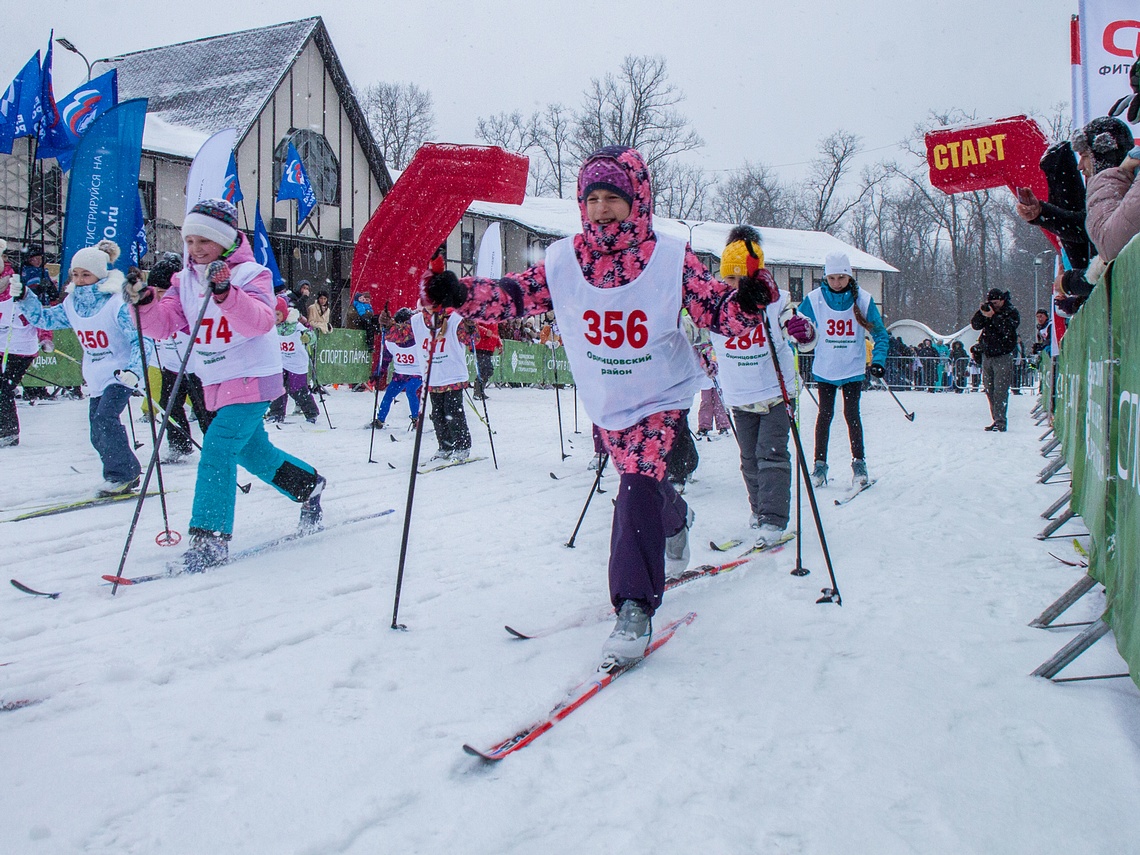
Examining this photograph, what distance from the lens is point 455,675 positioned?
2773 mm

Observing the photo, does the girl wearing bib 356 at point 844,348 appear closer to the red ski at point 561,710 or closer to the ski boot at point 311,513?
the ski boot at point 311,513

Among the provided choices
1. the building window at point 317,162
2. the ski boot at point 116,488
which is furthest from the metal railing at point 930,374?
the ski boot at point 116,488

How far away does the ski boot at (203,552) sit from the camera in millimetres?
4035

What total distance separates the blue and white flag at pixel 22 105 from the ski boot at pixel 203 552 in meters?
12.8

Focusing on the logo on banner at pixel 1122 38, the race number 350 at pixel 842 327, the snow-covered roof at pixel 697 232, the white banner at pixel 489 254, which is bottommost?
the race number 350 at pixel 842 327

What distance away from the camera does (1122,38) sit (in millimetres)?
5594

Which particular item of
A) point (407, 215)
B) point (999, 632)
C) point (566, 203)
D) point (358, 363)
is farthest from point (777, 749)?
point (566, 203)

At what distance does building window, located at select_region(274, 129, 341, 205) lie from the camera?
20172 millimetres

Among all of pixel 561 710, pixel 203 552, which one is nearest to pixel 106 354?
pixel 203 552

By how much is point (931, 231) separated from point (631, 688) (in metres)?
58.1

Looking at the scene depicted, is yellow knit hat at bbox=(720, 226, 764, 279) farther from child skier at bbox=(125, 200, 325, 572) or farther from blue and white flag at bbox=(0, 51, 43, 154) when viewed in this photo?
blue and white flag at bbox=(0, 51, 43, 154)

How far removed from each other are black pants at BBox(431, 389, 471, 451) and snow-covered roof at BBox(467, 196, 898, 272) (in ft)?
38.8

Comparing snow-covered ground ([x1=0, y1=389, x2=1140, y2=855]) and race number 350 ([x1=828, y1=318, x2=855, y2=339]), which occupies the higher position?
race number 350 ([x1=828, y1=318, x2=855, y2=339])

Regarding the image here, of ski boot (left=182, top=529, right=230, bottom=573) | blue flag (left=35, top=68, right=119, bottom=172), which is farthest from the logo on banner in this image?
blue flag (left=35, top=68, right=119, bottom=172)
